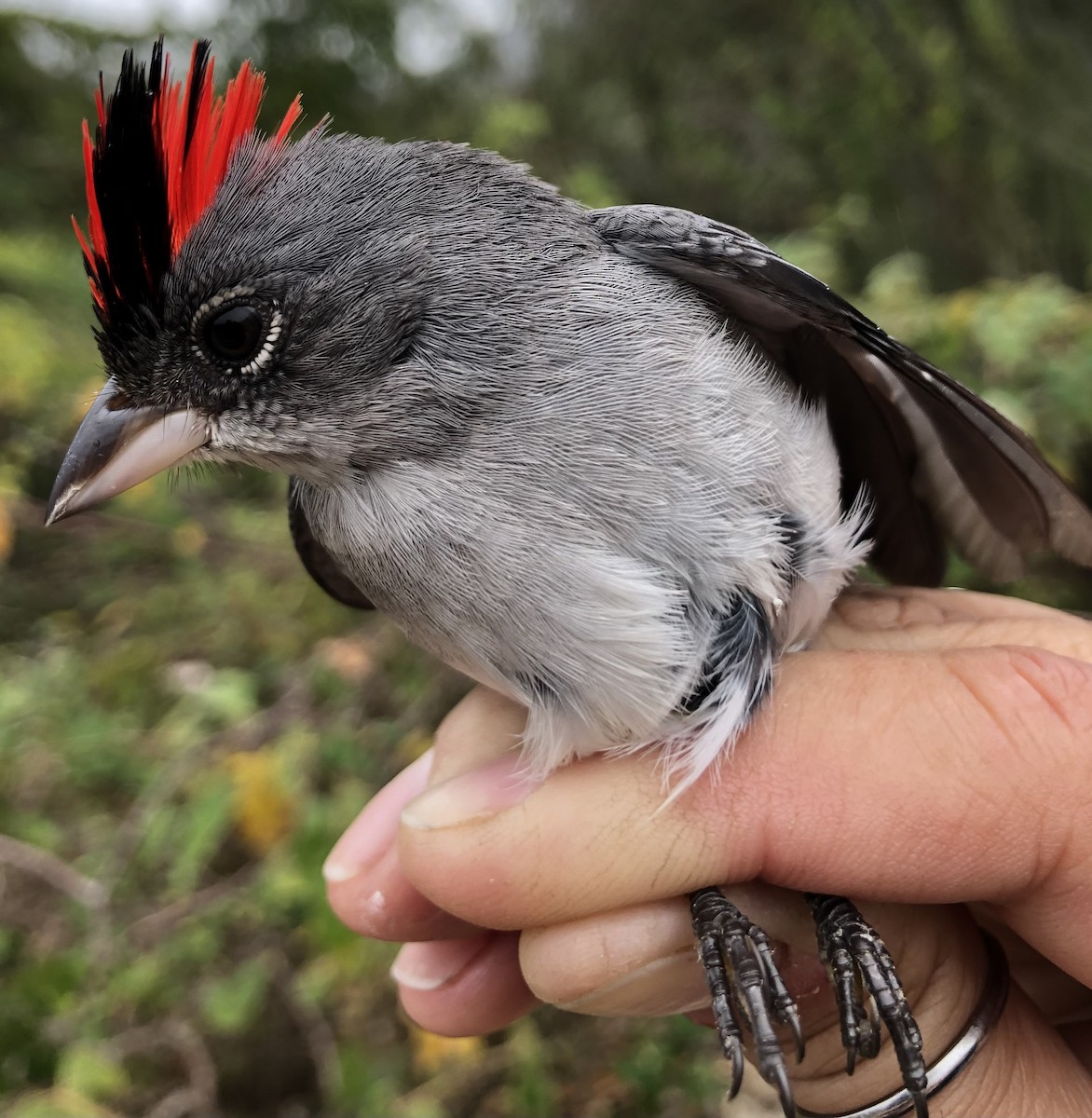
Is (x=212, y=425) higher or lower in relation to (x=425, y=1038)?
higher

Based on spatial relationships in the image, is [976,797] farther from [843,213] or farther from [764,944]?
[843,213]

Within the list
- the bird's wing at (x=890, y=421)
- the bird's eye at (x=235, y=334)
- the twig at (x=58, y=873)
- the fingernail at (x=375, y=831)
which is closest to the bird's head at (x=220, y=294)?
the bird's eye at (x=235, y=334)

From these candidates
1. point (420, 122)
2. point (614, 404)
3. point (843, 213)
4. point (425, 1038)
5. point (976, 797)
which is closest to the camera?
point (976, 797)

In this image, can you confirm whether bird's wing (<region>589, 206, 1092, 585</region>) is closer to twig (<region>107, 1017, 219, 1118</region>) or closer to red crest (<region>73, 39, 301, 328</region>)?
red crest (<region>73, 39, 301, 328</region>)

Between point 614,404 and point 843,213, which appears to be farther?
point 843,213

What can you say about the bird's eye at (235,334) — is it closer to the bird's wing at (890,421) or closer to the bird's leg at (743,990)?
the bird's wing at (890,421)

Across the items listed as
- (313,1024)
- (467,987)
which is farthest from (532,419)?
(313,1024)

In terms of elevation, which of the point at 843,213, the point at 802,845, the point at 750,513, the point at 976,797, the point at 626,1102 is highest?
the point at 843,213

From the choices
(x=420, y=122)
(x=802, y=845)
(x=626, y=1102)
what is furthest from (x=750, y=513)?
(x=420, y=122)
